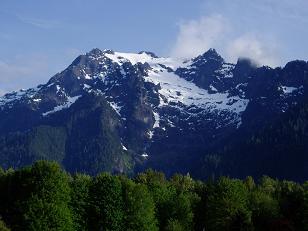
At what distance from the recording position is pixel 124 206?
140375 mm

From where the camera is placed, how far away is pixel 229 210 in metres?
146

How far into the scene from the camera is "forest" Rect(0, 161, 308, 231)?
128 m

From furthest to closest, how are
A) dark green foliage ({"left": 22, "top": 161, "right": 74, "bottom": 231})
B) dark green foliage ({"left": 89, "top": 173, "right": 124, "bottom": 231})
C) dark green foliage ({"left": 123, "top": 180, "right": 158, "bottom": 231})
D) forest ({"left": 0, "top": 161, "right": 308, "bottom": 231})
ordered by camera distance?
dark green foliage ({"left": 123, "top": 180, "right": 158, "bottom": 231}) < dark green foliage ({"left": 89, "top": 173, "right": 124, "bottom": 231}) < forest ({"left": 0, "top": 161, "right": 308, "bottom": 231}) < dark green foliage ({"left": 22, "top": 161, "right": 74, "bottom": 231})

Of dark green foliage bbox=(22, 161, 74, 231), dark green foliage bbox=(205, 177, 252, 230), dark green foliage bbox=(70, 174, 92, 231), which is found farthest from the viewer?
dark green foliage bbox=(70, 174, 92, 231)

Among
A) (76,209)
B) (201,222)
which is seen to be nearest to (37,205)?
(76,209)

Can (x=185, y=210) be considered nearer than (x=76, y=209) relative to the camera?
No

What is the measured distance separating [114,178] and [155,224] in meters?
13.5

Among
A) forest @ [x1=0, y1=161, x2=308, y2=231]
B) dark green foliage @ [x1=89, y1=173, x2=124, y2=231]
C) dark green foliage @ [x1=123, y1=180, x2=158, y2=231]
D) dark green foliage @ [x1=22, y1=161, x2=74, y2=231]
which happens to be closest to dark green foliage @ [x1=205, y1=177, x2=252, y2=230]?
forest @ [x1=0, y1=161, x2=308, y2=231]

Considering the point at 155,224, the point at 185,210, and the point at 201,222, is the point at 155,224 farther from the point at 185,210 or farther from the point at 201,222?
the point at 201,222

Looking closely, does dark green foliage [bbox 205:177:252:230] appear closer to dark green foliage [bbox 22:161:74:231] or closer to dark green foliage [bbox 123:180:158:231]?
dark green foliage [bbox 123:180:158:231]

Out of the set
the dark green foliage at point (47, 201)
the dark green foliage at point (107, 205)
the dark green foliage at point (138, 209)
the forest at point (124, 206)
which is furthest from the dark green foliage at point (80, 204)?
the dark green foliage at point (138, 209)

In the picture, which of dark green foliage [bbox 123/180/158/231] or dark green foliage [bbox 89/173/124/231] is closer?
dark green foliage [bbox 89/173/124/231]

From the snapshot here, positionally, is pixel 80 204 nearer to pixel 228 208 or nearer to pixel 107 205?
pixel 107 205

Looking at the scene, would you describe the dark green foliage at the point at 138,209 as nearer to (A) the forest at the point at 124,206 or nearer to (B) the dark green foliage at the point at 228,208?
(A) the forest at the point at 124,206
